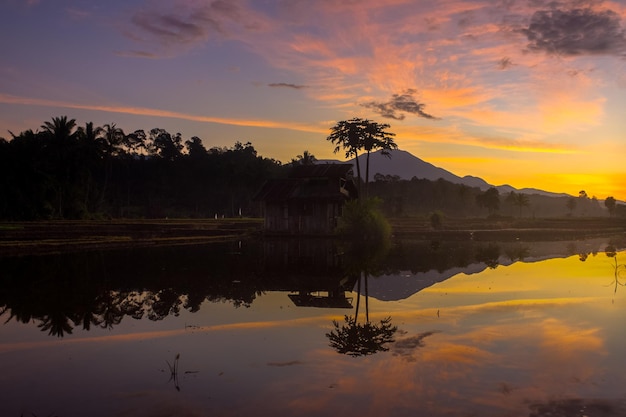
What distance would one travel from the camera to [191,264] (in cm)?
2467

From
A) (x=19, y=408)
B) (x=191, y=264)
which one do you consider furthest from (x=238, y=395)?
(x=191, y=264)

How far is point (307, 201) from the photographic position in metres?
49.4

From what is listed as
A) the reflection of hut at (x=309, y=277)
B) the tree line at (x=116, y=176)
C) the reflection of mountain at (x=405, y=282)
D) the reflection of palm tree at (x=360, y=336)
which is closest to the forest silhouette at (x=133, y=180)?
the tree line at (x=116, y=176)

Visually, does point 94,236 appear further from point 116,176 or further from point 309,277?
point 116,176

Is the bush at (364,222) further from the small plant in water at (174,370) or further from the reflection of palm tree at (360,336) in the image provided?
the small plant in water at (174,370)

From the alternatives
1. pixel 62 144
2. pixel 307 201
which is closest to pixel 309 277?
pixel 307 201

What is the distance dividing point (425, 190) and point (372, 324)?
145707 mm

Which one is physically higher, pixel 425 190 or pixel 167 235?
pixel 425 190

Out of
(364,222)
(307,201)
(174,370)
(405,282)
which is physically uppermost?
Result: (307,201)

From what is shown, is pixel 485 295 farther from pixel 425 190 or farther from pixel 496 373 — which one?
pixel 425 190

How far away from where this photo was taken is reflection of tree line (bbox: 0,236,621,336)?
13727 millimetres

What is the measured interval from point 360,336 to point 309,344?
1332mm

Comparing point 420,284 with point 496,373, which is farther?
point 420,284

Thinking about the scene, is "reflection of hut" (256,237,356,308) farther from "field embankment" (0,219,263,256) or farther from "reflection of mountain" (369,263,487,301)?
"field embankment" (0,219,263,256)
